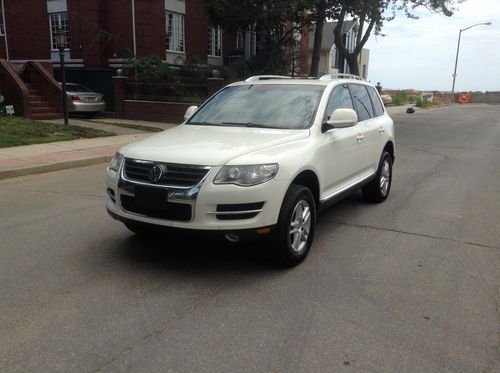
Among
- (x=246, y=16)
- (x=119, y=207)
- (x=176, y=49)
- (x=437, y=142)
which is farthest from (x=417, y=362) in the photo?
(x=176, y=49)

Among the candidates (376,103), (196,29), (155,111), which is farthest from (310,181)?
(196,29)

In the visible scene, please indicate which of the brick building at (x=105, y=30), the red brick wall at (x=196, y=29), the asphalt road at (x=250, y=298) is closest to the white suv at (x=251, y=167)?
the asphalt road at (x=250, y=298)

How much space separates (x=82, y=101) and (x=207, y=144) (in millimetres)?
16016

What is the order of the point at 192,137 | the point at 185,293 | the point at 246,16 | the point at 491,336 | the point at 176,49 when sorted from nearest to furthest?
the point at 491,336 → the point at 185,293 → the point at 192,137 → the point at 246,16 → the point at 176,49

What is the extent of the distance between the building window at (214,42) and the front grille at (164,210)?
24390 millimetres

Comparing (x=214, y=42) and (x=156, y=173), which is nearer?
(x=156, y=173)

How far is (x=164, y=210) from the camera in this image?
13.6ft

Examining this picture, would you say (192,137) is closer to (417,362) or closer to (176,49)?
(417,362)

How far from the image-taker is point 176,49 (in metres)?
25.1

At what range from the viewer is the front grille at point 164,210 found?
407cm

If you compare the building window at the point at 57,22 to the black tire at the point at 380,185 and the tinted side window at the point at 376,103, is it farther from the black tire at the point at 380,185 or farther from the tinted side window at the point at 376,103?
the black tire at the point at 380,185

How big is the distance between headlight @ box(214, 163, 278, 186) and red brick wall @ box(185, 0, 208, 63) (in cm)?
2188

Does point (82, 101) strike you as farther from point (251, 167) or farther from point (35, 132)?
point (251, 167)

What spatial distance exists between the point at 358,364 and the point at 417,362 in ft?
1.23
